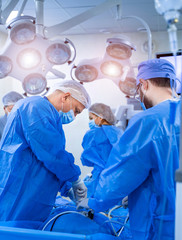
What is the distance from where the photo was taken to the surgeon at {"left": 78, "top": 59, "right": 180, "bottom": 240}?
44.1 inches

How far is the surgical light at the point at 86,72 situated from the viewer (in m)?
2.16

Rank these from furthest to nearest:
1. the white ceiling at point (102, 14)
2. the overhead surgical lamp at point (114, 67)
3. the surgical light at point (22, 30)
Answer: the white ceiling at point (102, 14) < the overhead surgical lamp at point (114, 67) < the surgical light at point (22, 30)

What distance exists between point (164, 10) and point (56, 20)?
3182 millimetres

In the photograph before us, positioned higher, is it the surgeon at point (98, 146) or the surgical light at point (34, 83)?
the surgical light at point (34, 83)

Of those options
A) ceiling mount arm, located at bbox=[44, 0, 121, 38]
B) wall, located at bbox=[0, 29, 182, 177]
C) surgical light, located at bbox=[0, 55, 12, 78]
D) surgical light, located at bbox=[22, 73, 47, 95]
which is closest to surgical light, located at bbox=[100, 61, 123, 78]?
ceiling mount arm, located at bbox=[44, 0, 121, 38]

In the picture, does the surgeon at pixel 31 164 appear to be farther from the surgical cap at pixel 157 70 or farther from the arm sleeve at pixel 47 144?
the surgical cap at pixel 157 70

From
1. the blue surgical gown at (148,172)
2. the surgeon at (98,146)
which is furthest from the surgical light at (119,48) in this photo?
the surgeon at (98,146)

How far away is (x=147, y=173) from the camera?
1184mm

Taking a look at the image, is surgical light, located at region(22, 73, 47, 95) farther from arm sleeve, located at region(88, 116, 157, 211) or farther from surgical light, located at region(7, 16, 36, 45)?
arm sleeve, located at region(88, 116, 157, 211)

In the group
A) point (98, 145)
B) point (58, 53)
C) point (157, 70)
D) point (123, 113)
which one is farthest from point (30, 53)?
point (123, 113)

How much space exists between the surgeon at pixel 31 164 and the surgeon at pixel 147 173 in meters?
0.49

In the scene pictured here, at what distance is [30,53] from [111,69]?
608 millimetres

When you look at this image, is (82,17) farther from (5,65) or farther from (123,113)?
(123,113)

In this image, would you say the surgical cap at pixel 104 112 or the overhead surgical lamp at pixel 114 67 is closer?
the overhead surgical lamp at pixel 114 67
